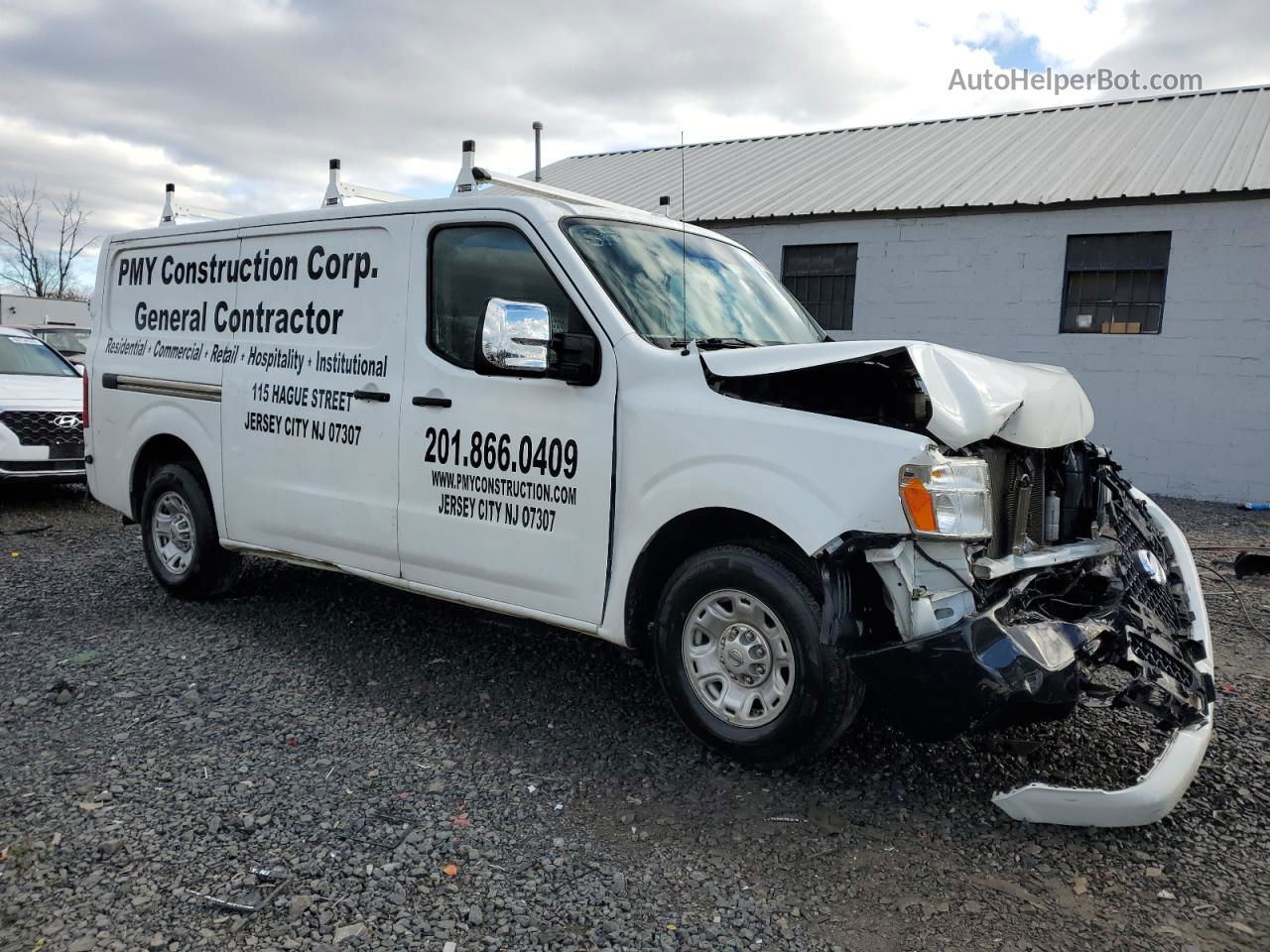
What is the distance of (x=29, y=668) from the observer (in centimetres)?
462

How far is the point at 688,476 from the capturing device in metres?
3.54

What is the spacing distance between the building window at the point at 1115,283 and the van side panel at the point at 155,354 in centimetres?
1036

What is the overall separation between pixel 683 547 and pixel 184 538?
134 inches

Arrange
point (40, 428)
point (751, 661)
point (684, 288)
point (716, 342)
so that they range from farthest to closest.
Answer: point (40, 428), point (684, 288), point (716, 342), point (751, 661)

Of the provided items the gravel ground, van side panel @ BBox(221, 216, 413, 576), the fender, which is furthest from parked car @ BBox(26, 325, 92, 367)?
the gravel ground

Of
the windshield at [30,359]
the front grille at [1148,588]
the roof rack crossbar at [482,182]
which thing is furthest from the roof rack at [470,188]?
the windshield at [30,359]

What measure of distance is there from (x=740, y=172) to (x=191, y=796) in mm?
14970

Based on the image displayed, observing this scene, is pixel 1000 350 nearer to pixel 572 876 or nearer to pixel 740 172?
pixel 740 172

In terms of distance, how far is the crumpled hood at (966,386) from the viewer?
3082mm

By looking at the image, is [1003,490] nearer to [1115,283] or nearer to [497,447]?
[497,447]

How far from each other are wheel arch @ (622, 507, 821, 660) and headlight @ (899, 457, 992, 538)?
17.9 inches

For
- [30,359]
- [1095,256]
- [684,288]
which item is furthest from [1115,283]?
[30,359]

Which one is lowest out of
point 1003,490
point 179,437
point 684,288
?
point 179,437

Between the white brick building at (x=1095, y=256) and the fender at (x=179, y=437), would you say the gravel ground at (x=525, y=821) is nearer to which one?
the fender at (x=179, y=437)
